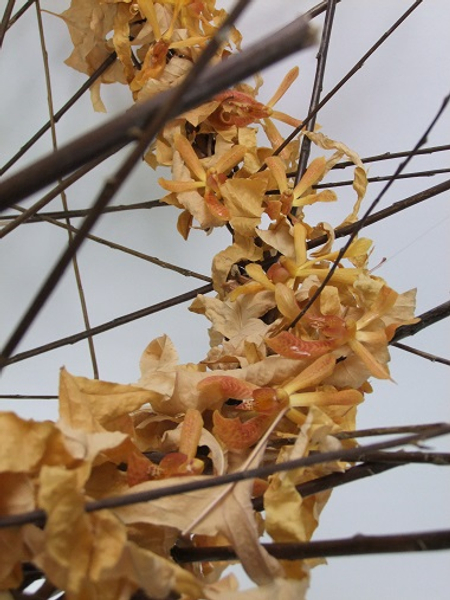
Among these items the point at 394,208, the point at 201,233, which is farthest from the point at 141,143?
the point at 201,233

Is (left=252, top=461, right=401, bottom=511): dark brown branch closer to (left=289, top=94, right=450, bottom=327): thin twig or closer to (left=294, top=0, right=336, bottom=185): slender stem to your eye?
(left=289, top=94, right=450, bottom=327): thin twig

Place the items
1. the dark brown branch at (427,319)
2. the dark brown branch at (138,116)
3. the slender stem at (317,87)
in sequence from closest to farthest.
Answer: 1. the dark brown branch at (138,116)
2. the dark brown branch at (427,319)
3. the slender stem at (317,87)

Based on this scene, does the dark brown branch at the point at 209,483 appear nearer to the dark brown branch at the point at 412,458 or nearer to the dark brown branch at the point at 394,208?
the dark brown branch at the point at 412,458

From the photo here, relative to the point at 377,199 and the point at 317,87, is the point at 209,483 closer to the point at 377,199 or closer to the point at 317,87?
the point at 377,199

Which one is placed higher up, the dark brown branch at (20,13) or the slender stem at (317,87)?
the dark brown branch at (20,13)

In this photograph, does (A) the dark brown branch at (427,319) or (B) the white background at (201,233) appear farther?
(B) the white background at (201,233)

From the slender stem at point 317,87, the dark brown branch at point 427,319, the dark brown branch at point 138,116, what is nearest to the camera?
the dark brown branch at point 138,116

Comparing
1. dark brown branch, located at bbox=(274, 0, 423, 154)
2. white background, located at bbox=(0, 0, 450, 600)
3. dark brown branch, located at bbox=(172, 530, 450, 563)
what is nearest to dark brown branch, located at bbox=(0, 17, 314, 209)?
dark brown branch, located at bbox=(172, 530, 450, 563)

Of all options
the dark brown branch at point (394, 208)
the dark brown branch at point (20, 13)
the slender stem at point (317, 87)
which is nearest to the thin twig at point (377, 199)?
the dark brown branch at point (394, 208)
